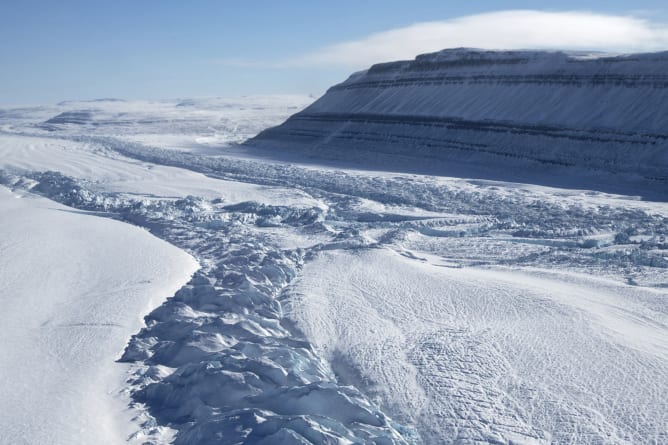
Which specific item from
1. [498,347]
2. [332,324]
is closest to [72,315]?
[332,324]

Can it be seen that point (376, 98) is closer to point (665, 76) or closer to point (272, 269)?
point (665, 76)

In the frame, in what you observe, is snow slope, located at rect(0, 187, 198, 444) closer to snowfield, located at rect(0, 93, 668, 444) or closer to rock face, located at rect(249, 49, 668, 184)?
snowfield, located at rect(0, 93, 668, 444)

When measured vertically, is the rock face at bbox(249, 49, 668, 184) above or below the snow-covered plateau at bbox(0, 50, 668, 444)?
above

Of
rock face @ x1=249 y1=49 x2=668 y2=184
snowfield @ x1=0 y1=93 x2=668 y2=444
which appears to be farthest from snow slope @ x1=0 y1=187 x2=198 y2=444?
rock face @ x1=249 y1=49 x2=668 y2=184

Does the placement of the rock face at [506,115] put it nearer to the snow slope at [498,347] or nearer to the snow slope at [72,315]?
the snow slope at [498,347]

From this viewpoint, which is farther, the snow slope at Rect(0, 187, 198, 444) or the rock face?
the rock face

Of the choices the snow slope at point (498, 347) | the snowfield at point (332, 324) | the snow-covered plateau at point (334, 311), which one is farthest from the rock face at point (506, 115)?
the snow slope at point (498, 347)

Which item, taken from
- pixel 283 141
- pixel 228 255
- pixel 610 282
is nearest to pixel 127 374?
pixel 228 255

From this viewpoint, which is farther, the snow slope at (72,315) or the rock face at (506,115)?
the rock face at (506,115)
